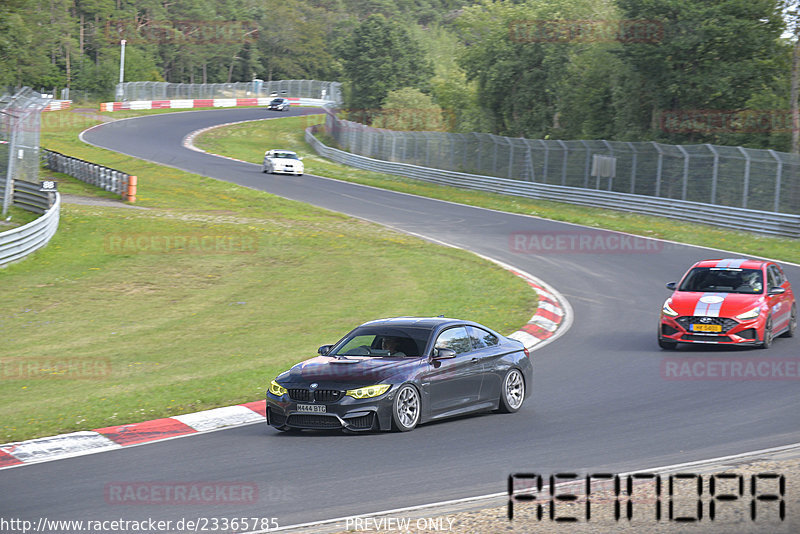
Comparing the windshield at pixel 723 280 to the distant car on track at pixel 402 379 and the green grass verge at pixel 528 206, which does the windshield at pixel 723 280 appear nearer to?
the distant car on track at pixel 402 379

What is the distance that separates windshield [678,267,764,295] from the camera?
16828mm

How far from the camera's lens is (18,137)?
96.5ft

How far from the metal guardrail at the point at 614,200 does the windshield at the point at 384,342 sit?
888 inches

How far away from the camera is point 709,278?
1727 cm

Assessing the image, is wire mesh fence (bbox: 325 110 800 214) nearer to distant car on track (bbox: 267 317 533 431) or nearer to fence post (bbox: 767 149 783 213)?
fence post (bbox: 767 149 783 213)

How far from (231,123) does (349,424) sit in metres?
75.1

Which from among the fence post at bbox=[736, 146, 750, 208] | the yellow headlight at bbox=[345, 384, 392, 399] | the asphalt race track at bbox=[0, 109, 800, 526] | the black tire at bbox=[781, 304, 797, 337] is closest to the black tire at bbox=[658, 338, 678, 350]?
the asphalt race track at bbox=[0, 109, 800, 526]

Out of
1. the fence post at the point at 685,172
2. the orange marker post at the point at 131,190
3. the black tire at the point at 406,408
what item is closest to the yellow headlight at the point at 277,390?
the black tire at the point at 406,408

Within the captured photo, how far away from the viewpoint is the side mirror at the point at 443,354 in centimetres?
1127

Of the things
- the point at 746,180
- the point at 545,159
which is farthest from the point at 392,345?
the point at 545,159

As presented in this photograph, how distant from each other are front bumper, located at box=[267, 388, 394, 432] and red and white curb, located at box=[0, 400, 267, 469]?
130 centimetres

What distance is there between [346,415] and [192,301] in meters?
11.4

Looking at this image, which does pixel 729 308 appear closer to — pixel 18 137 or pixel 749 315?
pixel 749 315

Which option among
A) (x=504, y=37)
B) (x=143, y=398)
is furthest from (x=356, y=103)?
(x=143, y=398)
